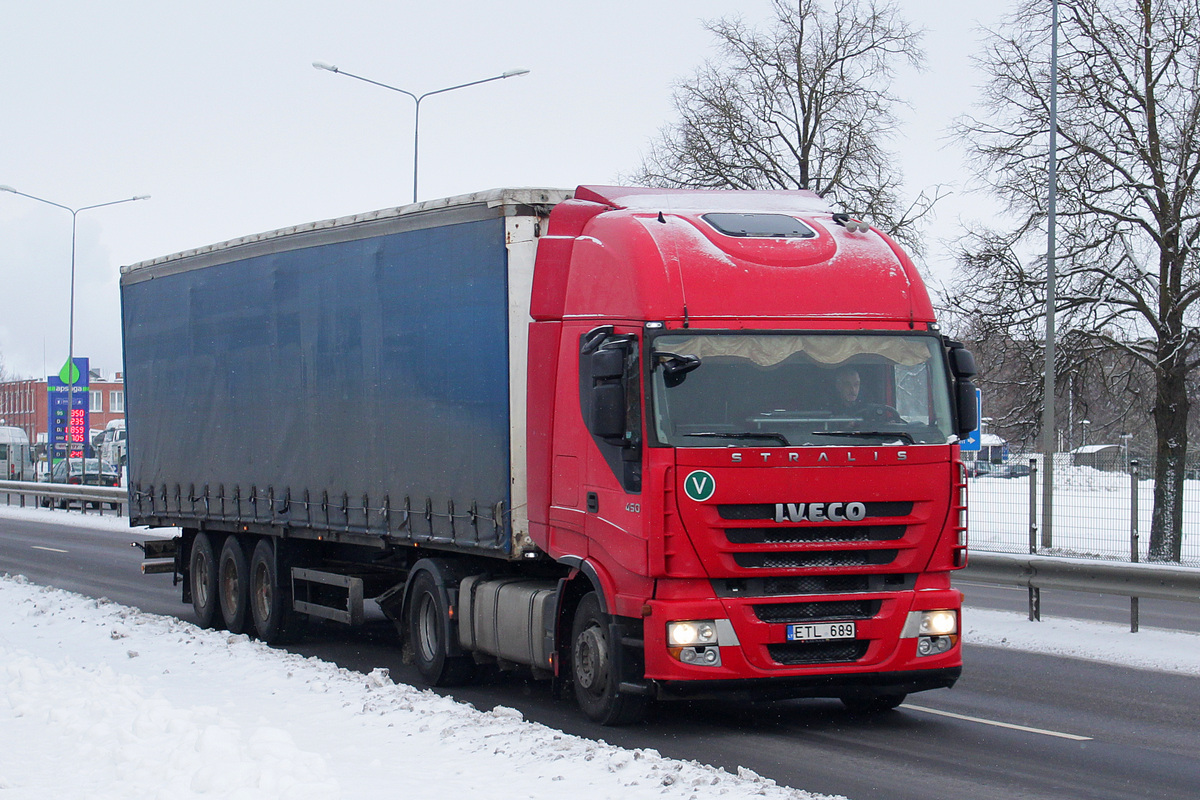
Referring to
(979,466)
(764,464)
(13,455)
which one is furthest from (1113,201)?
(13,455)

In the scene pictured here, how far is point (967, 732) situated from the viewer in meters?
9.03

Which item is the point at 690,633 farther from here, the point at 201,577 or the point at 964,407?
the point at 201,577

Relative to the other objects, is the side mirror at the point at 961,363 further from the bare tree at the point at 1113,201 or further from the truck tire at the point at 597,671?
the bare tree at the point at 1113,201

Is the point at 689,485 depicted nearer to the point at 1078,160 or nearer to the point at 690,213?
the point at 690,213

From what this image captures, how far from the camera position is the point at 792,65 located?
29.2m

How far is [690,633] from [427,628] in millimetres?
3564

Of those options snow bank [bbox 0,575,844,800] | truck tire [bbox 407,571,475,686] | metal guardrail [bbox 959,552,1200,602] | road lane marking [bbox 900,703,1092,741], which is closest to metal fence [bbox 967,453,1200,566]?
metal guardrail [bbox 959,552,1200,602]

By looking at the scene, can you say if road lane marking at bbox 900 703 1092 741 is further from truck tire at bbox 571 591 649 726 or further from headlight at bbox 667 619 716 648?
headlight at bbox 667 619 716 648

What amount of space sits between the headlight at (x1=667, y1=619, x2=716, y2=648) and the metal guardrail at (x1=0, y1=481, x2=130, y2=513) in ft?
86.6

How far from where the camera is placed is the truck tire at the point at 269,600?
1394 centimetres

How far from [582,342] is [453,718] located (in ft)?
8.11

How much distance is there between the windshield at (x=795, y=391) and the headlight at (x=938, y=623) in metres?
1.06

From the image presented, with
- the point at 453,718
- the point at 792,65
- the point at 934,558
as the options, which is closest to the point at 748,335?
the point at 934,558

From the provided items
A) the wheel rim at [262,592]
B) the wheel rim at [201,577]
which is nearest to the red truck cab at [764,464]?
the wheel rim at [262,592]
